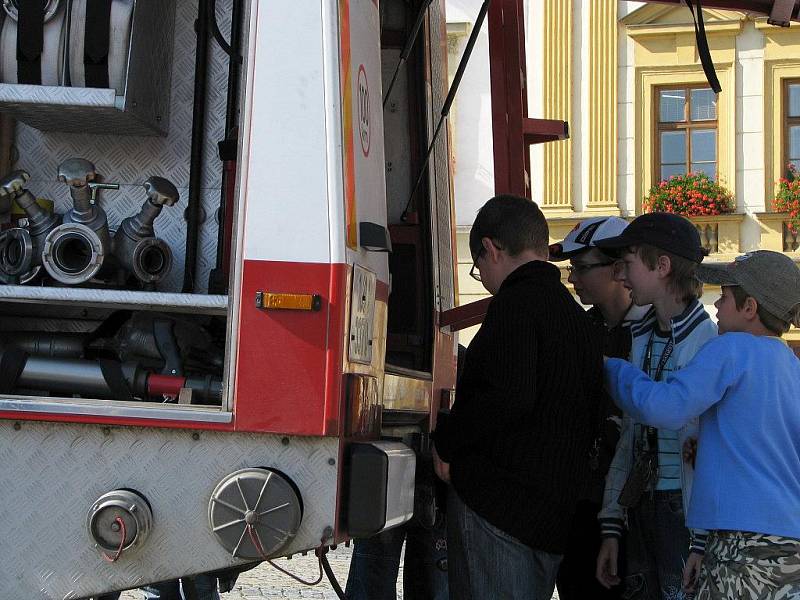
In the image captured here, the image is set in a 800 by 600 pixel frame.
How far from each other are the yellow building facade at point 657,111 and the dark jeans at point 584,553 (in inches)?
633

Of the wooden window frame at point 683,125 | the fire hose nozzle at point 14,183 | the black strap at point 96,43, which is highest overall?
the wooden window frame at point 683,125

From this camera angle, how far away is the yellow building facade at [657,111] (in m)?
→ 20.3

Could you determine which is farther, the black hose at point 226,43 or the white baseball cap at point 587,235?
the white baseball cap at point 587,235

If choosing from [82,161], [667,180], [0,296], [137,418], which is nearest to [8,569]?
[137,418]

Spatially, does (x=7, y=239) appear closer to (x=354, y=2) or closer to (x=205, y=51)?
(x=205, y=51)

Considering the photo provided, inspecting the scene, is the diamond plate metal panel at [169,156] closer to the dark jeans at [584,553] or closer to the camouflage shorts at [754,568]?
the dark jeans at [584,553]

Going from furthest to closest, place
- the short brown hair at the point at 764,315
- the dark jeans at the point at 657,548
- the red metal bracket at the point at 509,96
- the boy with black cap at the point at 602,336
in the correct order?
the red metal bracket at the point at 509,96, the boy with black cap at the point at 602,336, the dark jeans at the point at 657,548, the short brown hair at the point at 764,315

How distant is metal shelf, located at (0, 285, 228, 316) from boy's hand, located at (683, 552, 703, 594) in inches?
58.4

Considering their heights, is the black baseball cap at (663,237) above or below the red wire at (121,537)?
above

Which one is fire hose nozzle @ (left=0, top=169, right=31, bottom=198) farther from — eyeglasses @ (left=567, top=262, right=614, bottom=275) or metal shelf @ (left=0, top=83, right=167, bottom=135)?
eyeglasses @ (left=567, top=262, right=614, bottom=275)

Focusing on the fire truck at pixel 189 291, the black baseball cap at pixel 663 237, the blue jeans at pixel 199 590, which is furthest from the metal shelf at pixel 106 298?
the blue jeans at pixel 199 590

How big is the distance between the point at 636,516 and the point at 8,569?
189 centimetres

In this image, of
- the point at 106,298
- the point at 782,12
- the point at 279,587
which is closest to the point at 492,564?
the point at 106,298

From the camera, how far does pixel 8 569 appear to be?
2.76m
